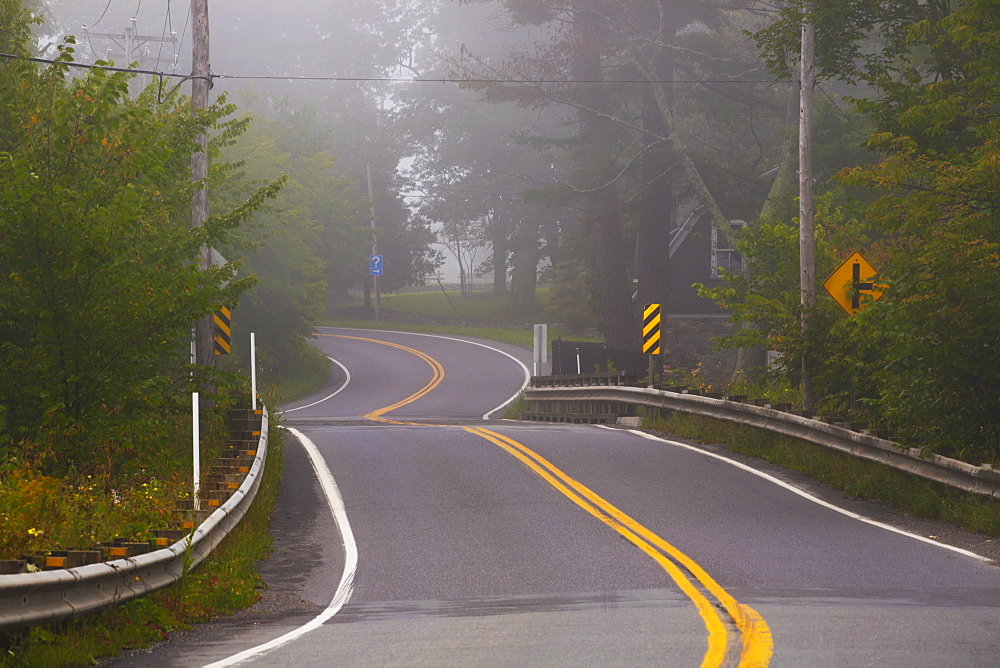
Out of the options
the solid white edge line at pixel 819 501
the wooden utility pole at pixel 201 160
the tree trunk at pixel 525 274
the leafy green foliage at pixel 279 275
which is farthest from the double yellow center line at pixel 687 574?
the tree trunk at pixel 525 274

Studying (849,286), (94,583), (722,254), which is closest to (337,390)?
(722,254)

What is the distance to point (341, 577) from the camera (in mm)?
10141

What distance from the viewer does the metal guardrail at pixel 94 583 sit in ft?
20.6

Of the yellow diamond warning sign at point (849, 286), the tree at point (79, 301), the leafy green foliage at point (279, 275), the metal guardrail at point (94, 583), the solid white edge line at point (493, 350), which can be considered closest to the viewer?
the metal guardrail at point (94, 583)

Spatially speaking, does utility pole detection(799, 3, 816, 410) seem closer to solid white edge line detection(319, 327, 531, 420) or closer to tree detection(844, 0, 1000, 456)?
tree detection(844, 0, 1000, 456)

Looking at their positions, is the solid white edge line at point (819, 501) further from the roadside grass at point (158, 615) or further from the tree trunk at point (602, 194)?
the tree trunk at point (602, 194)

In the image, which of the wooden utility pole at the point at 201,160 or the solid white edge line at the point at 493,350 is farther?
the solid white edge line at the point at 493,350

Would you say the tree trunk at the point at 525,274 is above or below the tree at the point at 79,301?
above

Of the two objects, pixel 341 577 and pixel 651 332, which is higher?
pixel 651 332

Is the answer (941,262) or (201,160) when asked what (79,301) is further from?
(201,160)

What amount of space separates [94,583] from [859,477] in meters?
10.5

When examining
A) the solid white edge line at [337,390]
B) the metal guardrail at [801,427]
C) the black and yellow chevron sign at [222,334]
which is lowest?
the solid white edge line at [337,390]

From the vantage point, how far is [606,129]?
43062mm

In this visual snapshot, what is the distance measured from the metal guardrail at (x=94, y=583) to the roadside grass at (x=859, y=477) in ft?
25.4
